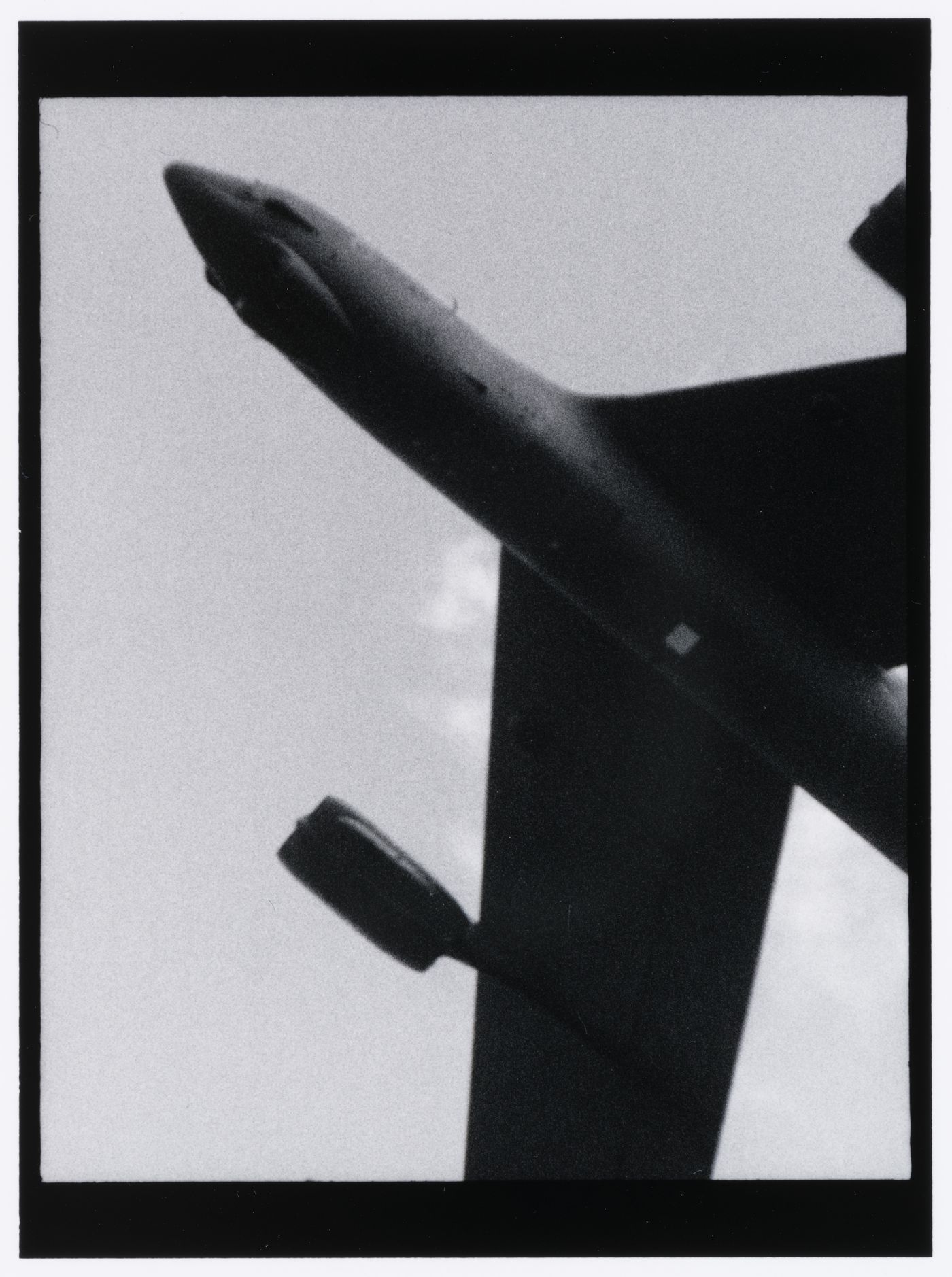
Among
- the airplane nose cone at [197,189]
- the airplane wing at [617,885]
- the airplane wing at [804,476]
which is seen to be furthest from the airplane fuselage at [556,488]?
the airplane wing at [617,885]

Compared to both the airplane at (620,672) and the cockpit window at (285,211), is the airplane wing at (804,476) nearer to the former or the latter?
the airplane at (620,672)

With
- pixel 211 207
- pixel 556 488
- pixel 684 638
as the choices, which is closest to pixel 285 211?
pixel 211 207

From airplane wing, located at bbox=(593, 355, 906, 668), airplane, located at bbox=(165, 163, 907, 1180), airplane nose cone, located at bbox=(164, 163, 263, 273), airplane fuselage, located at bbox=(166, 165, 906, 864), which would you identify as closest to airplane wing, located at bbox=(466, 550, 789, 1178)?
airplane, located at bbox=(165, 163, 907, 1180)

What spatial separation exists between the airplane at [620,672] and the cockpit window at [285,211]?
78 millimetres

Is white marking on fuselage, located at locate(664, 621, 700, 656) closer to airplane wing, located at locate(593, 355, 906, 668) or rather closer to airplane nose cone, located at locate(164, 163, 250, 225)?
airplane wing, located at locate(593, 355, 906, 668)

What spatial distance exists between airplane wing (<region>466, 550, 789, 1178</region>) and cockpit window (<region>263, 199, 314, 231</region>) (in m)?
4.57

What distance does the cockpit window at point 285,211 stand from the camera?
10.3 meters

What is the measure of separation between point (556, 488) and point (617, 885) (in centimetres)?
513

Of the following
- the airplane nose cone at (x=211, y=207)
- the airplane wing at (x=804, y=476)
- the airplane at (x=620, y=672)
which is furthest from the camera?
the airplane wing at (x=804, y=476)

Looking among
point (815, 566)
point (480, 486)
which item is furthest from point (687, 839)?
point (480, 486)

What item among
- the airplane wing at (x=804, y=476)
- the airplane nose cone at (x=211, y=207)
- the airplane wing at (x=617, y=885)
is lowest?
the airplane wing at (x=617, y=885)

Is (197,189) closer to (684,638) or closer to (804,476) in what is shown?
(684,638)

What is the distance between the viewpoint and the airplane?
414 inches

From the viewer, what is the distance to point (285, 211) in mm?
10336
